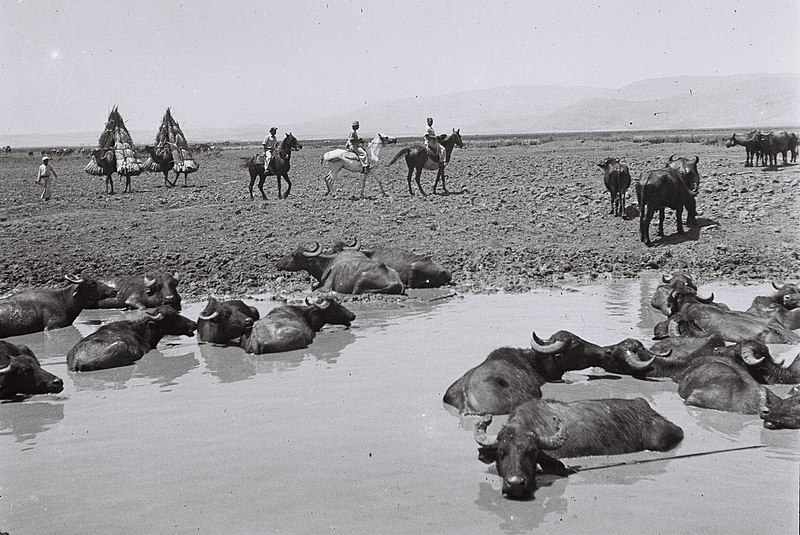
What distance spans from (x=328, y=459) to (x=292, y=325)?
12.4ft

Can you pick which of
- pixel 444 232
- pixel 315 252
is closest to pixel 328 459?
pixel 315 252

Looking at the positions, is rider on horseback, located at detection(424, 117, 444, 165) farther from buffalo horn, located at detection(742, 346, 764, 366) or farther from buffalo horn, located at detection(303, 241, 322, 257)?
buffalo horn, located at detection(742, 346, 764, 366)

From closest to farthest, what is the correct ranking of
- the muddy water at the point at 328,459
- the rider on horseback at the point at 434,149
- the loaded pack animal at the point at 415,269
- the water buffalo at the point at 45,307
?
the muddy water at the point at 328,459 → the water buffalo at the point at 45,307 → the loaded pack animal at the point at 415,269 → the rider on horseback at the point at 434,149

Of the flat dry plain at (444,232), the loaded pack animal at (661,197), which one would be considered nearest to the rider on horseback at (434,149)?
the flat dry plain at (444,232)

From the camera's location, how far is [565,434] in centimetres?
565

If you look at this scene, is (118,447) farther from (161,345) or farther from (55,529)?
(161,345)

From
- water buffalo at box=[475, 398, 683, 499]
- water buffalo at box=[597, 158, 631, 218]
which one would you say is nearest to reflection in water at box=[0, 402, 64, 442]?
water buffalo at box=[475, 398, 683, 499]

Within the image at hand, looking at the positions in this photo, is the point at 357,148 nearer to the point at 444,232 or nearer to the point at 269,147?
the point at 269,147

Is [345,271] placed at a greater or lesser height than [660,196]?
lesser

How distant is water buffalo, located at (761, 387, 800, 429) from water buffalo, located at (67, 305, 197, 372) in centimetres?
618

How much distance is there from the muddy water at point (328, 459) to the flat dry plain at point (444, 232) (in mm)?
4555

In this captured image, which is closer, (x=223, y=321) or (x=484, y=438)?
(x=484, y=438)

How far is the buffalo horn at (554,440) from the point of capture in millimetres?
5512

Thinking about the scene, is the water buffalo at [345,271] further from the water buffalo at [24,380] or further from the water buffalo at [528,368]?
the water buffalo at [24,380]
